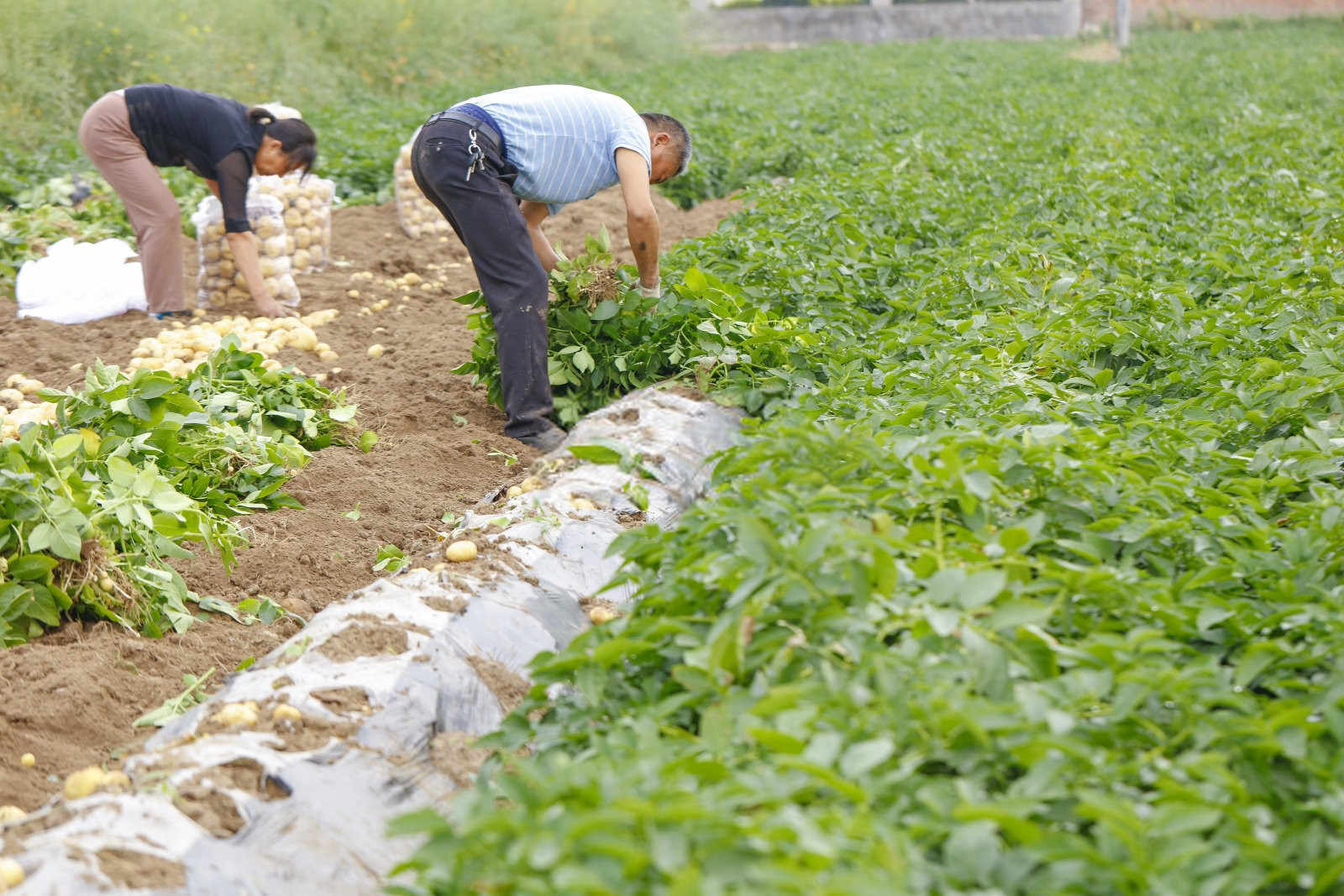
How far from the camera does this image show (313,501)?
167 inches

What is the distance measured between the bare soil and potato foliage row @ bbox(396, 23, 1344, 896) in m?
0.91

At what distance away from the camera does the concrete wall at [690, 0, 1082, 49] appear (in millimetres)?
30141

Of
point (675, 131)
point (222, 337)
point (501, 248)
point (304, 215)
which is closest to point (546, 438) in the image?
point (501, 248)

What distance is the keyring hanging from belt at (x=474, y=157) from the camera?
459cm

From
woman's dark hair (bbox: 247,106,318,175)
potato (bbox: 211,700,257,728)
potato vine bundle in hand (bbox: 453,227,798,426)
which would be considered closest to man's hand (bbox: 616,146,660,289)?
potato vine bundle in hand (bbox: 453,227,798,426)

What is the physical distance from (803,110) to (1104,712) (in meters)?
12.1

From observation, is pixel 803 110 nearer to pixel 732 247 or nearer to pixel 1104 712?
pixel 732 247

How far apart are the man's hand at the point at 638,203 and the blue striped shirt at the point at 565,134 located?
5cm

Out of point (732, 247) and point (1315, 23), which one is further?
point (1315, 23)

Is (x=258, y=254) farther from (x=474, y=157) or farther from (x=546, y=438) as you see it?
(x=546, y=438)

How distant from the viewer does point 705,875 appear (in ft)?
4.95

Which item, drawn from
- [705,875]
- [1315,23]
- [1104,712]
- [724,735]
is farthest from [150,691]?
[1315,23]

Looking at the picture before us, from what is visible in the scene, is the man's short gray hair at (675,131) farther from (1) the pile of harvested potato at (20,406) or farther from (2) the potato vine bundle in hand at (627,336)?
(1) the pile of harvested potato at (20,406)

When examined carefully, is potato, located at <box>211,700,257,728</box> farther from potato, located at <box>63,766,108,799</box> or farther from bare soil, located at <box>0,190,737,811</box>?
bare soil, located at <box>0,190,737,811</box>
